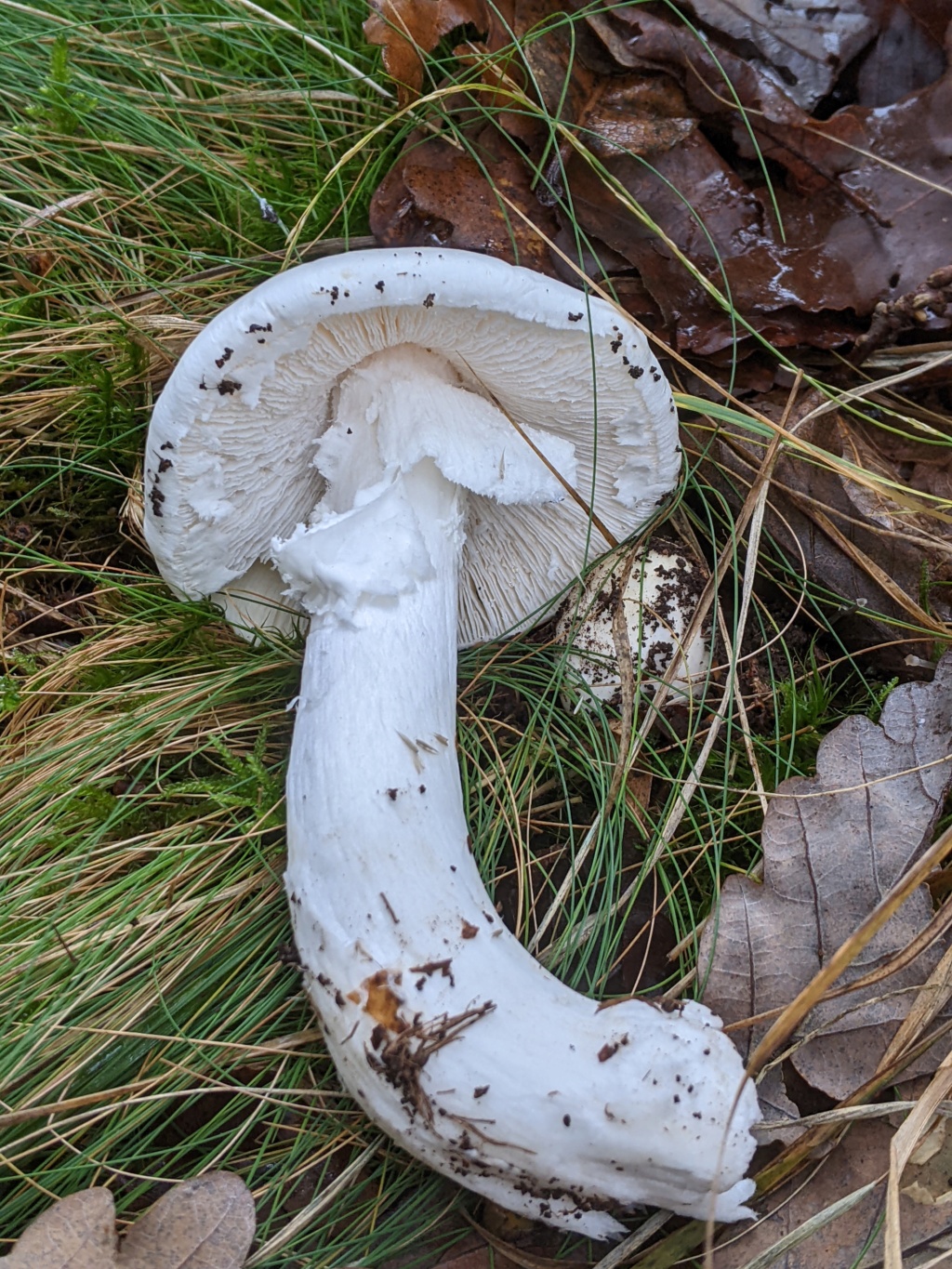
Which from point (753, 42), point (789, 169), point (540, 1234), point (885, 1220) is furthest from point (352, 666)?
point (753, 42)

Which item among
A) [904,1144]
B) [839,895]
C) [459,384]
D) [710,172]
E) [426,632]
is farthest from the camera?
[710,172]

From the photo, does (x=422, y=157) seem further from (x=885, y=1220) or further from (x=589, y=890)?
(x=885, y=1220)

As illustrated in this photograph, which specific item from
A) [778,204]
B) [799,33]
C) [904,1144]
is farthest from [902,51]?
[904,1144]

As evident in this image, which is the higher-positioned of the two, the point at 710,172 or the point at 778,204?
the point at 710,172

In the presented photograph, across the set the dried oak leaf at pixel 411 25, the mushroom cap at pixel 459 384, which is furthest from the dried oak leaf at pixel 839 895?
the dried oak leaf at pixel 411 25

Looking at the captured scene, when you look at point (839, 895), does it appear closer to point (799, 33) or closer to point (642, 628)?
point (642, 628)

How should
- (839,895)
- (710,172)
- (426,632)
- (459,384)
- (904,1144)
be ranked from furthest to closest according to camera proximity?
(710,172)
(459,384)
(426,632)
(839,895)
(904,1144)

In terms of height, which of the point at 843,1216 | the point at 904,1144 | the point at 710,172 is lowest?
the point at 843,1216

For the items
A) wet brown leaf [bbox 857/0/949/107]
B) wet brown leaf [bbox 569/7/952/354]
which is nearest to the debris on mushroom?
wet brown leaf [bbox 569/7/952/354]
